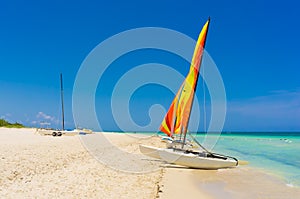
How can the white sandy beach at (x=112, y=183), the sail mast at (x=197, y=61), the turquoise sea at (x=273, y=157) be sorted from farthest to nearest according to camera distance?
the sail mast at (x=197, y=61) → the turquoise sea at (x=273, y=157) → the white sandy beach at (x=112, y=183)

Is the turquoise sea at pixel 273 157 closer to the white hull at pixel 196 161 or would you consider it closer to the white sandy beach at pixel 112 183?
the white sandy beach at pixel 112 183

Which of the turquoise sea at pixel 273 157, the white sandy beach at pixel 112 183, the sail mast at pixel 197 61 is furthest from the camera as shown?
the sail mast at pixel 197 61

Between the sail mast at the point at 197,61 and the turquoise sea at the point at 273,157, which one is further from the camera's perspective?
the sail mast at the point at 197,61

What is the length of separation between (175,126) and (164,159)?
596 cm

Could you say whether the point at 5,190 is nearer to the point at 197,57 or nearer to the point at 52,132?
the point at 197,57

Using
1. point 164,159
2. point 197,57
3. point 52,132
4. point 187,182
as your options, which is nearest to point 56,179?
point 187,182

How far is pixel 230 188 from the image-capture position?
366 inches

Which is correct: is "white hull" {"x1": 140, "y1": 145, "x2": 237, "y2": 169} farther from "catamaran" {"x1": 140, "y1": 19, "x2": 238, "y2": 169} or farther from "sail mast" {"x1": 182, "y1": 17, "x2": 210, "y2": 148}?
"sail mast" {"x1": 182, "y1": 17, "x2": 210, "y2": 148}

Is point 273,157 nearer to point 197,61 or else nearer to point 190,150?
point 190,150

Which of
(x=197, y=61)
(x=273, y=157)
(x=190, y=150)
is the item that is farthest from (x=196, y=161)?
(x=273, y=157)

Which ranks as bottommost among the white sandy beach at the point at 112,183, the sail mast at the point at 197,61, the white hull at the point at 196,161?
the white sandy beach at the point at 112,183

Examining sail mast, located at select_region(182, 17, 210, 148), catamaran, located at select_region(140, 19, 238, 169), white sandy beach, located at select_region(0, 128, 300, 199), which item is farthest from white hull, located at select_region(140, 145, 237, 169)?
sail mast, located at select_region(182, 17, 210, 148)

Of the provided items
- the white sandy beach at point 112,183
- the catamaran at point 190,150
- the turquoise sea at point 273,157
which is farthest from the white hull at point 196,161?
the turquoise sea at point 273,157

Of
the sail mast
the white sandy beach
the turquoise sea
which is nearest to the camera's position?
the white sandy beach
